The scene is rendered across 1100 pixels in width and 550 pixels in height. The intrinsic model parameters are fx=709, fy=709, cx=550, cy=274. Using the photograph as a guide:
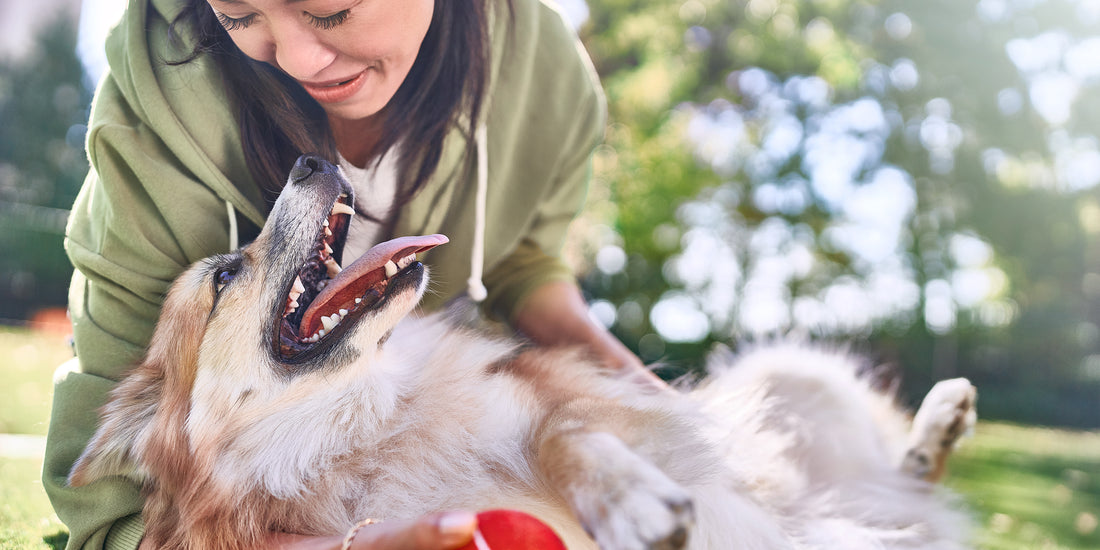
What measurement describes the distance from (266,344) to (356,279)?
28 centimetres

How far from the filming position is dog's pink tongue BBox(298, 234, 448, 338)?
1522 millimetres

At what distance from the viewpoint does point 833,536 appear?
74.4 inches

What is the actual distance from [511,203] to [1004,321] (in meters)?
7.54

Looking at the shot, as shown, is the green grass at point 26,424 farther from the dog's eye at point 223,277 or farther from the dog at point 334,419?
the dog's eye at point 223,277

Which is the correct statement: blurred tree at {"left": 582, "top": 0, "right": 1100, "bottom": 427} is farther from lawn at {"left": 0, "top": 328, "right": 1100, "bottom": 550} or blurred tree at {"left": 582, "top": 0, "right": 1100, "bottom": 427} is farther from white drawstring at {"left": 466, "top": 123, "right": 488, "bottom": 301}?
white drawstring at {"left": 466, "top": 123, "right": 488, "bottom": 301}

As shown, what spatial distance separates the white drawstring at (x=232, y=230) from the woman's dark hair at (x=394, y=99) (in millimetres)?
93

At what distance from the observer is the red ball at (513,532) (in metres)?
1.22

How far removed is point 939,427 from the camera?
7.48ft

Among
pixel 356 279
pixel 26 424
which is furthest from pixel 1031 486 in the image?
pixel 26 424

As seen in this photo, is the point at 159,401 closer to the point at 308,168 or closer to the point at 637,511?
the point at 308,168

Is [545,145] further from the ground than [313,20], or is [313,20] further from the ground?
[313,20]

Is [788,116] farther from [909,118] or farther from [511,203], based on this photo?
[511,203]

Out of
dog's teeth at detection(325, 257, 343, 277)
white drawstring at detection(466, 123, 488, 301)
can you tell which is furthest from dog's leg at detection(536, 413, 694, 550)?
white drawstring at detection(466, 123, 488, 301)

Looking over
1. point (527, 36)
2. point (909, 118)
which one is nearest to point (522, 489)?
point (527, 36)
